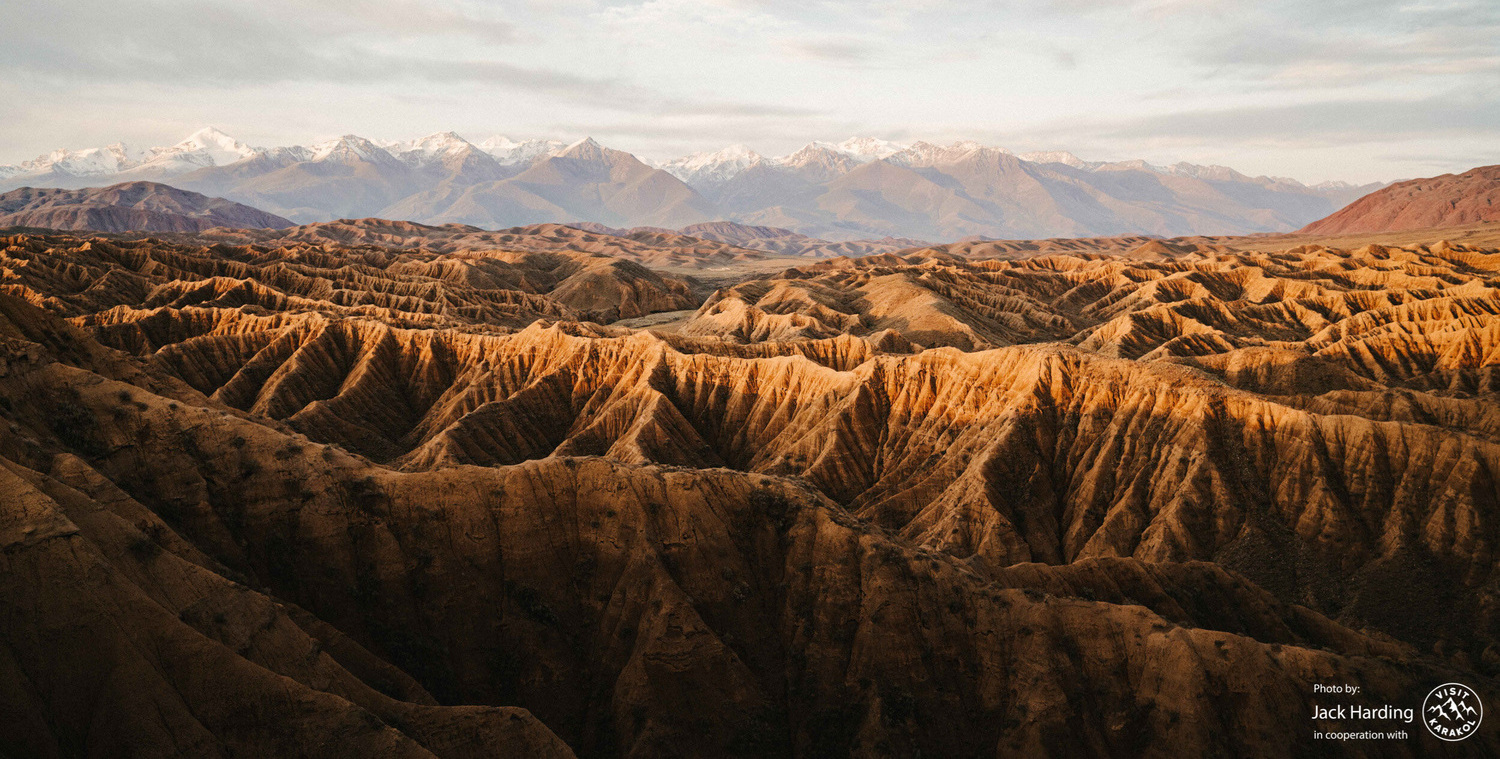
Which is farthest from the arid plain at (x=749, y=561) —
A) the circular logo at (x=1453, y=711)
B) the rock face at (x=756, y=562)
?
the circular logo at (x=1453, y=711)

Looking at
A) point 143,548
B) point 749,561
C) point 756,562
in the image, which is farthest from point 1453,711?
point 143,548

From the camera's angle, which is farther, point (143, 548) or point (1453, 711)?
point (1453, 711)

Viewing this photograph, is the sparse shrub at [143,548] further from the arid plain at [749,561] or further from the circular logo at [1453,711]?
the circular logo at [1453,711]

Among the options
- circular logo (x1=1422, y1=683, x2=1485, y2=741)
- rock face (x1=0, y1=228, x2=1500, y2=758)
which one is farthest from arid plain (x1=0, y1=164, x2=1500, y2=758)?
circular logo (x1=1422, y1=683, x2=1485, y2=741)

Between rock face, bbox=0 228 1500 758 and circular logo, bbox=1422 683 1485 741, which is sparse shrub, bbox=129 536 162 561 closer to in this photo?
rock face, bbox=0 228 1500 758

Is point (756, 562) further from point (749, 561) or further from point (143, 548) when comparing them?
point (143, 548)

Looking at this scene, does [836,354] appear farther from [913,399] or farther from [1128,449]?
[1128,449]
